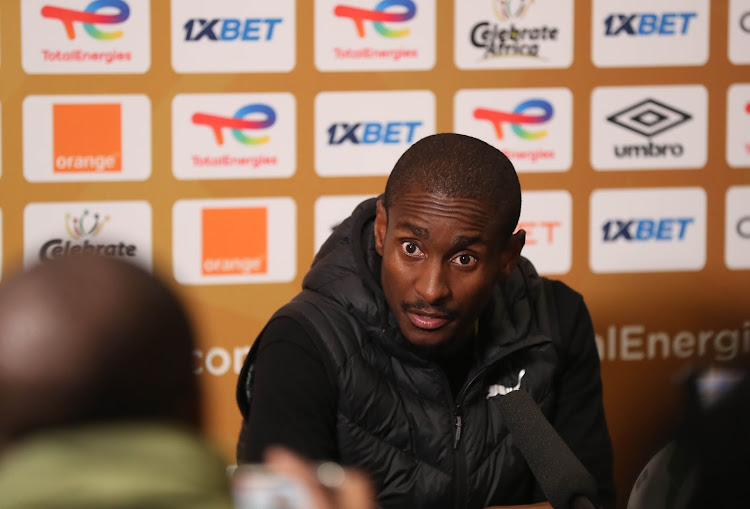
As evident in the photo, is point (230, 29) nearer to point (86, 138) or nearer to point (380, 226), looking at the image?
point (86, 138)

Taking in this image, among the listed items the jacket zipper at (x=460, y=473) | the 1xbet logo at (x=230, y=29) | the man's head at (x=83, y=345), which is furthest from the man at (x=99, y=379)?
the 1xbet logo at (x=230, y=29)

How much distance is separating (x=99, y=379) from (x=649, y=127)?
1.91m

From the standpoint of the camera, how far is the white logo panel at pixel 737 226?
222 cm

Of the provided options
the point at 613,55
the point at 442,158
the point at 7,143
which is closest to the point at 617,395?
the point at 613,55

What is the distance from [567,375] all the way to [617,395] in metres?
0.81

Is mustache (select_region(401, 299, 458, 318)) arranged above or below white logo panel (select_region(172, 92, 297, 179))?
below

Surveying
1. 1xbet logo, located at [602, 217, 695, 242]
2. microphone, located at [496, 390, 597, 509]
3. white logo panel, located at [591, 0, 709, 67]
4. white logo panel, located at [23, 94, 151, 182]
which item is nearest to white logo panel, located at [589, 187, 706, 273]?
1xbet logo, located at [602, 217, 695, 242]

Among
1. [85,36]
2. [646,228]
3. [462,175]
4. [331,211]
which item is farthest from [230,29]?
[646,228]

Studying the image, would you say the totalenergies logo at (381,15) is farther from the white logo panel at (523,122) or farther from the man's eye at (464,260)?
the man's eye at (464,260)

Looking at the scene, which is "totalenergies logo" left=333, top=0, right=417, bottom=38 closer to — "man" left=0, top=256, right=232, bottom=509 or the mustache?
the mustache

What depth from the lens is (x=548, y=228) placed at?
2.17 meters

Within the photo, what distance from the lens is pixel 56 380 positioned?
47cm

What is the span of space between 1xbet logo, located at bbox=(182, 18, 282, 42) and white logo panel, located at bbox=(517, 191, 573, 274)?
70 centimetres

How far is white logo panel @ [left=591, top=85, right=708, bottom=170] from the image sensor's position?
217cm
